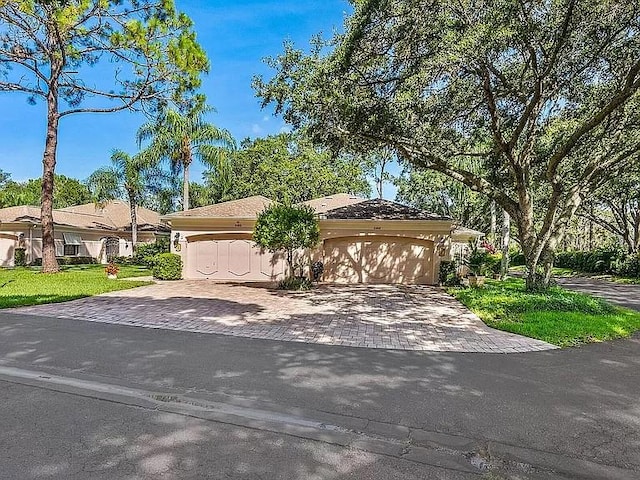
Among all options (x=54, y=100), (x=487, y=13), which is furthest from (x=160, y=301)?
(x=54, y=100)

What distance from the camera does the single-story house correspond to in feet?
55.3

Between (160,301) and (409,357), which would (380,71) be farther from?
(160,301)

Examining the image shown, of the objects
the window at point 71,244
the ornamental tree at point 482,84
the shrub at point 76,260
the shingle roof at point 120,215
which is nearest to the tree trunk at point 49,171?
the shrub at point 76,260

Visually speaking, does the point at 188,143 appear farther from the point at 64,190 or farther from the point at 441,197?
the point at 64,190

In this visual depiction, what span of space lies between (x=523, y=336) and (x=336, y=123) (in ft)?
22.4

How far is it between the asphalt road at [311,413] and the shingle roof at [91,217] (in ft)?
71.0

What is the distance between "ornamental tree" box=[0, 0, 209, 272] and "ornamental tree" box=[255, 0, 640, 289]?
18.3ft

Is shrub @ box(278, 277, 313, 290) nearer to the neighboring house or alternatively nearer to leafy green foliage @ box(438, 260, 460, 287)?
leafy green foliage @ box(438, 260, 460, 287)

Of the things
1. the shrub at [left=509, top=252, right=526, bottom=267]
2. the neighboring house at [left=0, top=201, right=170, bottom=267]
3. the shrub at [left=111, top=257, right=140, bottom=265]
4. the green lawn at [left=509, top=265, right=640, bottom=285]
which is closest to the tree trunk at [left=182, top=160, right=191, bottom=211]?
the shrub at [left=111, top=257, right=140, bottom=265]

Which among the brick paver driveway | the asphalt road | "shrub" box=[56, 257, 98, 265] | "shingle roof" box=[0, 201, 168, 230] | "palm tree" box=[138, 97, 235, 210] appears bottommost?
the asphalt road

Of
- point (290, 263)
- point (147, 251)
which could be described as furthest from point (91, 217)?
point (290, 263)

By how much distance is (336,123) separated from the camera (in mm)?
10891

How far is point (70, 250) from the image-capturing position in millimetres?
24984

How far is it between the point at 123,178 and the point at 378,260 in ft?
48.8
